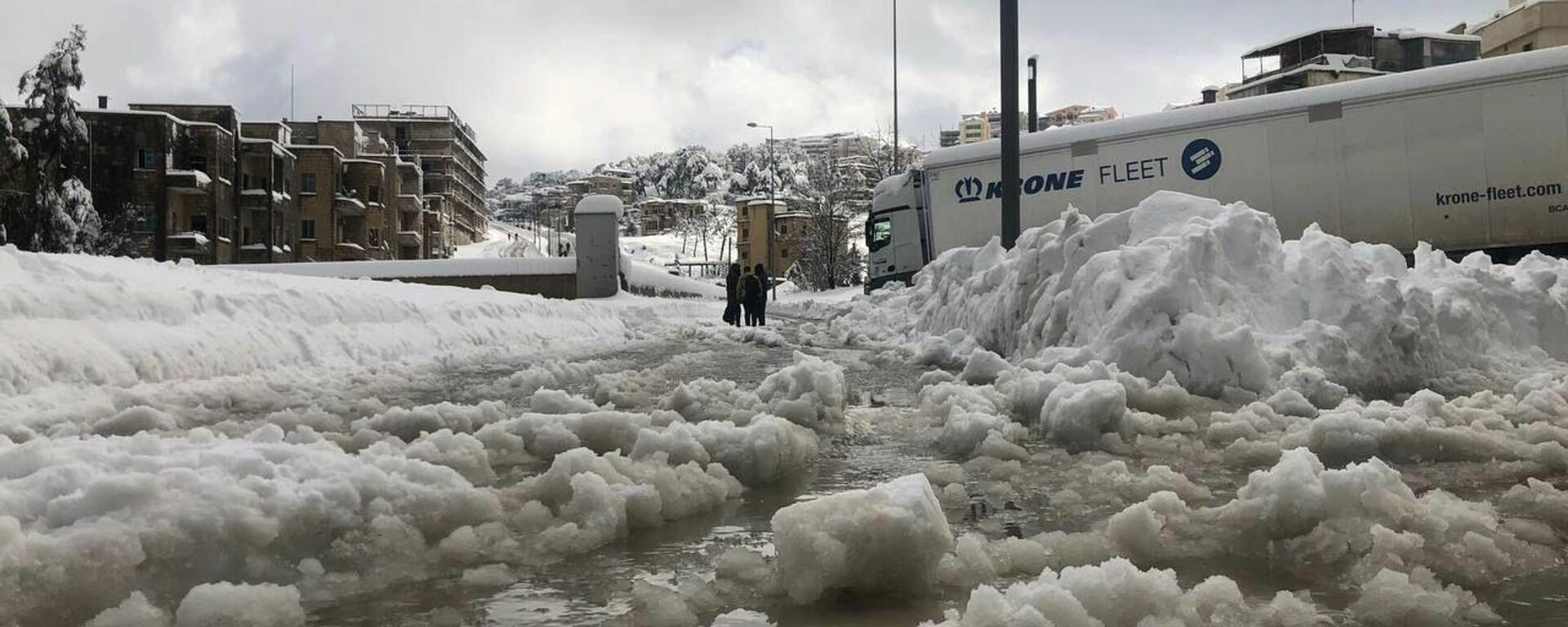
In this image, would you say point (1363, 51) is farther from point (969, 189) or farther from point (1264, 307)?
point (1264, 307)

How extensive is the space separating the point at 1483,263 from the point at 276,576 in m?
11.1

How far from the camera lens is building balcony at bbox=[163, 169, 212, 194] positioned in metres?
48.7

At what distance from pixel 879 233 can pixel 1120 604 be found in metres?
24.7

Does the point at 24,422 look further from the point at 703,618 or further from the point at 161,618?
the point at 703,618

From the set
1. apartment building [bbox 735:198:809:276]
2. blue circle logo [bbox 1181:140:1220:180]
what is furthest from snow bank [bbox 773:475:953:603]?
apartment building [bbox 735:198:809:276]

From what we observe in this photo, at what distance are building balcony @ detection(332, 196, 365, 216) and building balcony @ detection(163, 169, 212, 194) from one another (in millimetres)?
14509

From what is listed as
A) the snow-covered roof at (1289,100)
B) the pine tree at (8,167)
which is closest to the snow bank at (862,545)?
the snow-covered roof at (1289,100)

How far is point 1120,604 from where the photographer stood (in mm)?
2662

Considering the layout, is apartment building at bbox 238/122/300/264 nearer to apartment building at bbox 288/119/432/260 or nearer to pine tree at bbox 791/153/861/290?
apartment building at bbox 288/119/432/260

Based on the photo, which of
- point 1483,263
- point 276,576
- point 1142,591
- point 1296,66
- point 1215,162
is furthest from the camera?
point 1296,66

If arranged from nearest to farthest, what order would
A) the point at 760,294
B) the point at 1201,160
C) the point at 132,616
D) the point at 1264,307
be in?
the point at 132,616
the point at 1264,307
the point at 1201,160
the point at 760,294

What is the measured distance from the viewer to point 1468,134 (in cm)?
1680

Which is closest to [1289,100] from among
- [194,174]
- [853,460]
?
[853,460]

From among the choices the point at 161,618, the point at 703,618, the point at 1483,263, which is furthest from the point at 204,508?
the point at 1483,263
